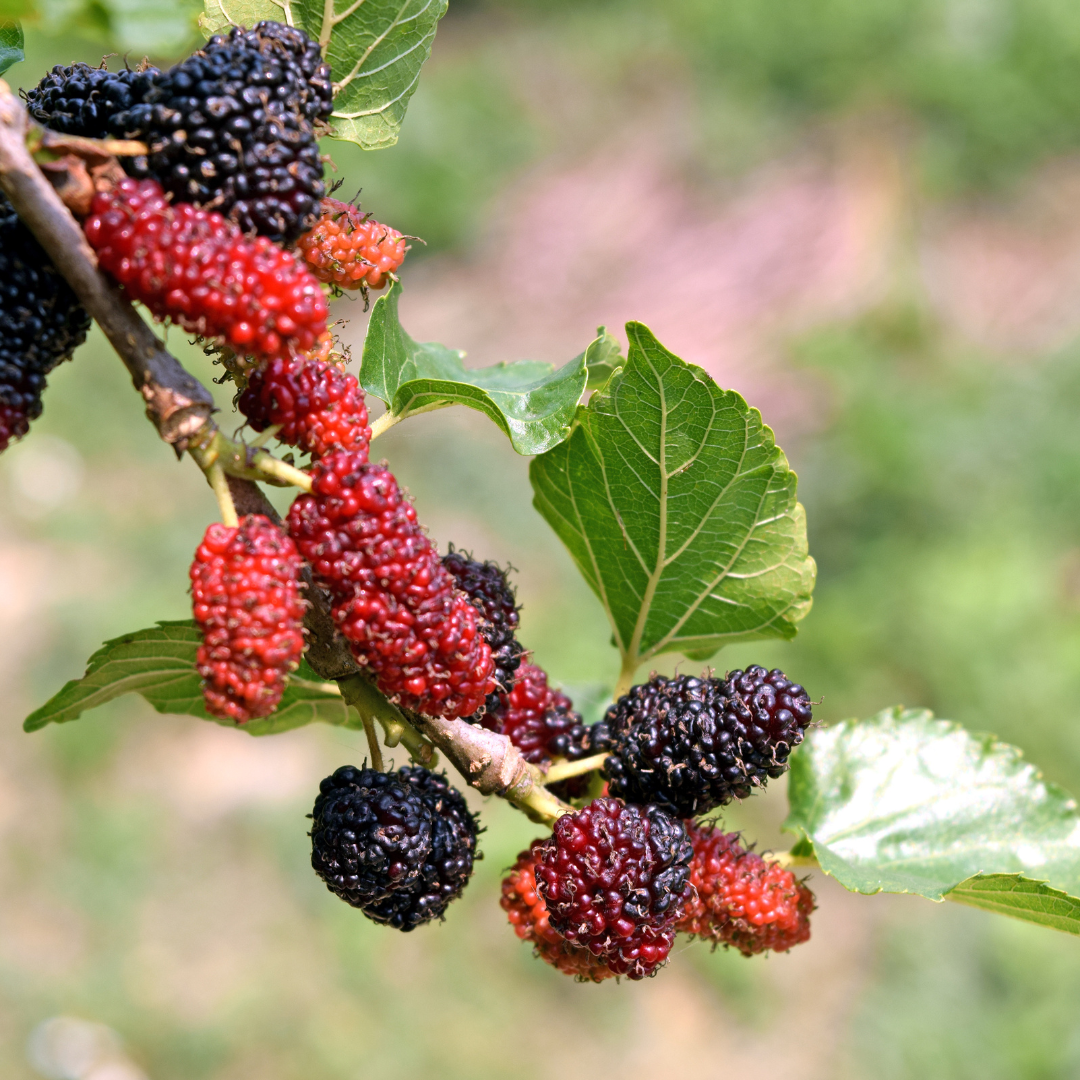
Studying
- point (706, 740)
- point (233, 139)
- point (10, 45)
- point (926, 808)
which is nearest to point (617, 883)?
point (706, 740)

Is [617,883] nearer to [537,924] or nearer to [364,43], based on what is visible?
[537,924]

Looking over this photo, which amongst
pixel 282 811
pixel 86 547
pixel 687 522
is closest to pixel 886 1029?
pixel 282 811

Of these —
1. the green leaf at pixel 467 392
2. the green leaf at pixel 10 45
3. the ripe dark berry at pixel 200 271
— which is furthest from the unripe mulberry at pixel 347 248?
the green leaf at pixel 10 45

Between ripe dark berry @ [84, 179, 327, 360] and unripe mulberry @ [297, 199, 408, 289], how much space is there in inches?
6.9

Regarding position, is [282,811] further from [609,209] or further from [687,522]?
[609,209]

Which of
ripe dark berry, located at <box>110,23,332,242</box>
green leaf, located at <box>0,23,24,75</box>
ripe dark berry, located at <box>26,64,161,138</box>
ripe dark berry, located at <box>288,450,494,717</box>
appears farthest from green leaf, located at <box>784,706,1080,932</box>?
green leaf, located at <box>0,23,24,75</box>

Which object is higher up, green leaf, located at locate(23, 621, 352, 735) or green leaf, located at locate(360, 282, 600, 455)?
green leaf, located at locate(360, 282, 600, 455)

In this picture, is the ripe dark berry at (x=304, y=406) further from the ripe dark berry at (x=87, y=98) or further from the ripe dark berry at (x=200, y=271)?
the ripe dark berry at (x=87, y=98)

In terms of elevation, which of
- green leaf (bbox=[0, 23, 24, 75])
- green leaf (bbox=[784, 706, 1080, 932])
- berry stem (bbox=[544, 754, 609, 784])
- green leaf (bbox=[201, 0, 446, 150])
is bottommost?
berry stem (bbox=[544, 754, 609, 784])

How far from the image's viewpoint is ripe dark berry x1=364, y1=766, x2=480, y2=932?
968 millimetres

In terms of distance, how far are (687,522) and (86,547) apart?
4335mm

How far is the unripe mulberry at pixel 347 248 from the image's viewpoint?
0.87m

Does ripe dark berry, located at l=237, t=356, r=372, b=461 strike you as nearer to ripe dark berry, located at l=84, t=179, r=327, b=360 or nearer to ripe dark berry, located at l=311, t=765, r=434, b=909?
ripe dark berry, located at l=84, t=179, r=327, b=360

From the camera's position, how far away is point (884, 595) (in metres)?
4.64
